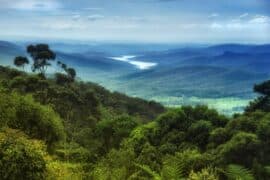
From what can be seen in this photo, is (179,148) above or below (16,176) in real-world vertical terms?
below

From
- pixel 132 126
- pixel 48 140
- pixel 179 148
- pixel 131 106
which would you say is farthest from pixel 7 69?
pixel 48 140

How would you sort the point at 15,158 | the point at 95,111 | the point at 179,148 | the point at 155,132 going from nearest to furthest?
the point at 15,158
the point at 179,148
the point at 155,132
the point at 95,111

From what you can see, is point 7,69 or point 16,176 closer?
A: point 16,176

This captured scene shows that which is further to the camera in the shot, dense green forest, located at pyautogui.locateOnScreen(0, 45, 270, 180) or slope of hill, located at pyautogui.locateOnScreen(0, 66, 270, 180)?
slope of hill, located at pyautogui.locateOnScreen(0, 66, 270, 180)

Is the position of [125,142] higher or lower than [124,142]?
higher

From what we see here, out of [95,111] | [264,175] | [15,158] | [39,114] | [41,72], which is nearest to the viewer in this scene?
[15,158]

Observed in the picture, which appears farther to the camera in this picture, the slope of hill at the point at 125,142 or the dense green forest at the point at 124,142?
the slope of hill at the point at 125,142

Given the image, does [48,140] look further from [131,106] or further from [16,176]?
[131,106]

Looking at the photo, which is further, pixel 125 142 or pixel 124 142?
pixel 124 142
